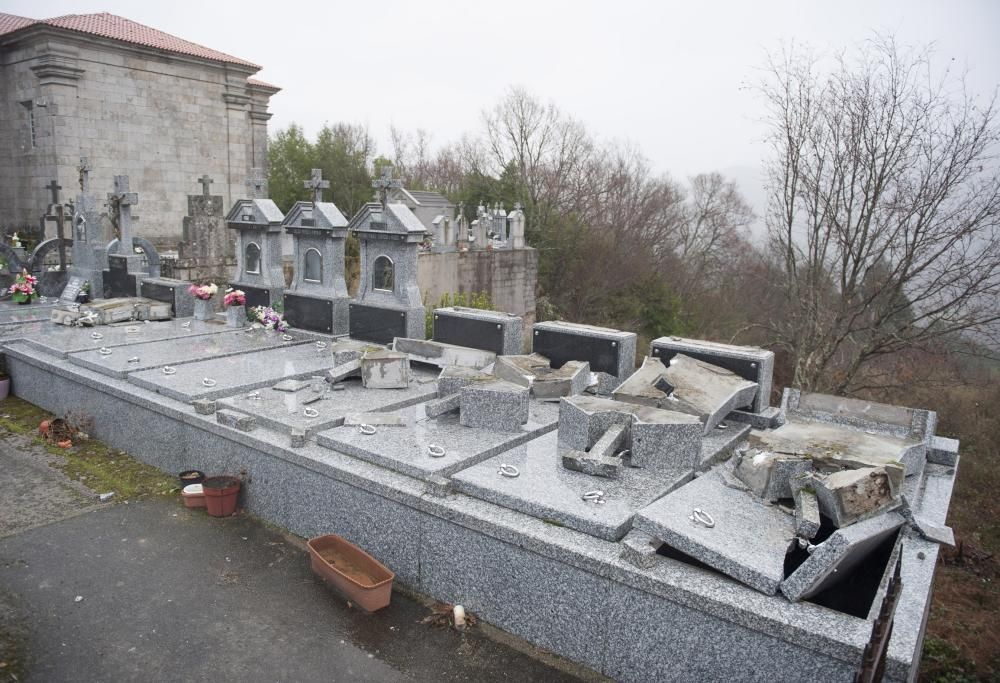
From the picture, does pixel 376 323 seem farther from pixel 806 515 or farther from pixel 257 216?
pixel 806 515

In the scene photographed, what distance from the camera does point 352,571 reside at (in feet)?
15.2

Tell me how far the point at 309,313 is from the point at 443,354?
2.88 meters

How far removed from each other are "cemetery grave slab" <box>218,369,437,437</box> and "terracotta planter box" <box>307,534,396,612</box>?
1076 millimetres

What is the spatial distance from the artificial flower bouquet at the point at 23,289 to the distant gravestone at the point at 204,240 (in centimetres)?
509

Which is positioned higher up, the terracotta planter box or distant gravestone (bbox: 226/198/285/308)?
distant gravestone (bbox: 226/198/285/308)

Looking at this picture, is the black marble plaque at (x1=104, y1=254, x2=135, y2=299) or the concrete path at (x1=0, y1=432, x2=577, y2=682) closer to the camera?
the concrete path at (x1=0, y1=432, x2=577, y2=682)

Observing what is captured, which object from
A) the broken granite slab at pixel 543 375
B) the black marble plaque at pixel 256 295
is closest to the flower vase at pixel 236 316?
the black marble plaque at pixel 256 295

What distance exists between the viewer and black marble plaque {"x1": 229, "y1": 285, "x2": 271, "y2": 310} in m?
10.5

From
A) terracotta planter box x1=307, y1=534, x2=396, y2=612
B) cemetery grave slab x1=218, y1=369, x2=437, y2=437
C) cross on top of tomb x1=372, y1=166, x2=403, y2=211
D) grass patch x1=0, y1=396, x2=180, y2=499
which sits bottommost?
grass patch x1=0, y1=396, x2=180, y2=499

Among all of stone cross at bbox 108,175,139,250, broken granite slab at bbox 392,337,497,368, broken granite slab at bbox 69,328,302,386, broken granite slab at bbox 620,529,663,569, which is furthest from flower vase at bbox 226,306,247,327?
broken granite slab at bbox 620,529,663,569

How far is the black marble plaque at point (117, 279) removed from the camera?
40.2ft

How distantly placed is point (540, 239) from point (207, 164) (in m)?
12.8

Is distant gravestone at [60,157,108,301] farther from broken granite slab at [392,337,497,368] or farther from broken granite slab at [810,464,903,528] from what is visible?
broken granite slab at [810,464,903,528]

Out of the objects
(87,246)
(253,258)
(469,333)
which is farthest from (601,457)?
(87,246)
